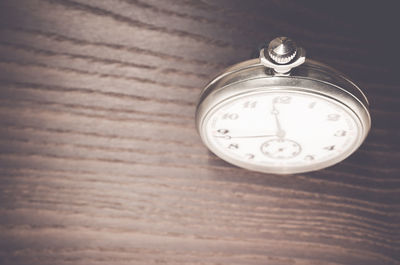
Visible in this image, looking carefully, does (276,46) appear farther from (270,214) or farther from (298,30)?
(270,214)

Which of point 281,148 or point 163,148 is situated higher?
point 163,148

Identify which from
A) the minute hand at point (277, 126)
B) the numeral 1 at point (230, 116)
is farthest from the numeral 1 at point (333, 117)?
the numeral 1 at point (230, 116)

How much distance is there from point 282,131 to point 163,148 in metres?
0.43

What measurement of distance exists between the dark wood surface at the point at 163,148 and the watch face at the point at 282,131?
0.53ft

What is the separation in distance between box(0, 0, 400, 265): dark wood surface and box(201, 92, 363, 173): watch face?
0.53 feet

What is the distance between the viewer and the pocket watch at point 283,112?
0.77m

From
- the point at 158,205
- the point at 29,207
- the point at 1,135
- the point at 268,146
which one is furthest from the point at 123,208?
the point at 268,146

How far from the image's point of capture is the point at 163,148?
45.2 inches

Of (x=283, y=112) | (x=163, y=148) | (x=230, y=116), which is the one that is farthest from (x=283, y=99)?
(x=163, y=148)

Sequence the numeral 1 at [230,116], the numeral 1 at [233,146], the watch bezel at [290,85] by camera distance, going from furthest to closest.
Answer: the numeral 1 at [233,146] → the numeral 1 at [230,116] → the watch bezel at [290,85]

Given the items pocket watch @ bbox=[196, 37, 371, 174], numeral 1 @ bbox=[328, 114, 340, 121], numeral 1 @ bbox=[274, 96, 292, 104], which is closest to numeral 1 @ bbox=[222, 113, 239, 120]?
pocket watch @ bbox=[196, 37, 371, 174]

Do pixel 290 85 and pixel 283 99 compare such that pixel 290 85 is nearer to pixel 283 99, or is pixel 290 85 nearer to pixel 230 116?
pixel 283 99

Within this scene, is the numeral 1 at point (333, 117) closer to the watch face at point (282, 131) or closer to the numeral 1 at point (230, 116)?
the watch face at point (282, 131)

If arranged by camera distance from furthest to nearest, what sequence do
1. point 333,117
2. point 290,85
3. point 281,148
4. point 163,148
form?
point 163,148, point 281,148, point 333,117, point 290,85
